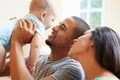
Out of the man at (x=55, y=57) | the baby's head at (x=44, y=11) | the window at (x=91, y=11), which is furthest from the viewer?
the window at (x=91, y=11)

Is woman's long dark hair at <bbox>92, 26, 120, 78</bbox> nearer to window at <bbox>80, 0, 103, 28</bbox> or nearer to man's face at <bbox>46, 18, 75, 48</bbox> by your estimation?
man's face at <bbox>46, 18, 75, 48</bbox>

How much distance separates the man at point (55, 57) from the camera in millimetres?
1085

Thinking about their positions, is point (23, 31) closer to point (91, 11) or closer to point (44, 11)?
point (44, 11)

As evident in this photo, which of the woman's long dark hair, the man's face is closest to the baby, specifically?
the man's face

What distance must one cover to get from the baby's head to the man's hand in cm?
39

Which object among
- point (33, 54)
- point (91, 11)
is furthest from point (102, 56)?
point (91, 11)

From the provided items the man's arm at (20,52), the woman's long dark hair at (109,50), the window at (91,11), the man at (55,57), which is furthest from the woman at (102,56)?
the window at (91,11)

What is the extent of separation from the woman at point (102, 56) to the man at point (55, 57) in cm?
15

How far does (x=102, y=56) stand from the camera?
2.96 feet

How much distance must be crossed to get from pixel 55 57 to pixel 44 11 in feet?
1.53

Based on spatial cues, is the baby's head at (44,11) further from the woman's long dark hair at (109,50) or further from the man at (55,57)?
the woman's long dark hair at (109,50)

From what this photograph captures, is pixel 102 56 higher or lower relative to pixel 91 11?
higher

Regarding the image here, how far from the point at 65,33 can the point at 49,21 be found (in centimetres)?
42

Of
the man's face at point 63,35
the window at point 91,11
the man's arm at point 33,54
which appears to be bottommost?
the window at point 91,11
